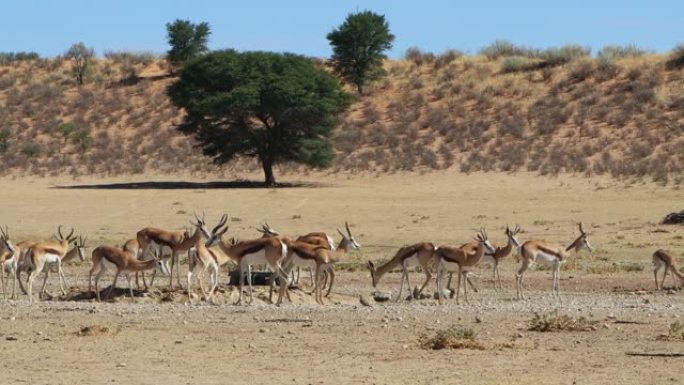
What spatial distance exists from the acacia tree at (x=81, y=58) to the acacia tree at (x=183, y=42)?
16.5 feet

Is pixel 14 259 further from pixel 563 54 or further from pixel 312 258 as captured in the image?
pixel 563 54

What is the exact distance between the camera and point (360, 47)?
209 feet

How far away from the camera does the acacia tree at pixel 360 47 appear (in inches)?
2477

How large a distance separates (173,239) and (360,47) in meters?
42.7

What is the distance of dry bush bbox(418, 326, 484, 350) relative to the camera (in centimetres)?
1402

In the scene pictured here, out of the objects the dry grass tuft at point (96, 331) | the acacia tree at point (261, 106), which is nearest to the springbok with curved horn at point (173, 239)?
the dry grass tuft at point (96, 331)

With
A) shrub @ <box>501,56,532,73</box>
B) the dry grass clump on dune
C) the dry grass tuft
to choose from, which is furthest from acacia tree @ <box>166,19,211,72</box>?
the dry grass tuft

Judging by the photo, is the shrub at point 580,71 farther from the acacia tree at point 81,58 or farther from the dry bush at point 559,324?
the dry bush at point 559,324

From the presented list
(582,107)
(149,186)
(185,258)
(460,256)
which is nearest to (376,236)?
(185,258)

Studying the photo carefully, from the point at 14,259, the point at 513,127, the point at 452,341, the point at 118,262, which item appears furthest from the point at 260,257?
the point at 513,127

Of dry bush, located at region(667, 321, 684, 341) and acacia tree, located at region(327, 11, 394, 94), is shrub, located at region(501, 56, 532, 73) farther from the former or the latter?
dry bush, located at region(667, 321, 684, 341)

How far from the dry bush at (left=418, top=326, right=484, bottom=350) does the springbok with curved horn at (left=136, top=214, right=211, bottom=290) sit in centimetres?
736

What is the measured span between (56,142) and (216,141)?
10968mm

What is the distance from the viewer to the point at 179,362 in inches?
528
